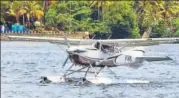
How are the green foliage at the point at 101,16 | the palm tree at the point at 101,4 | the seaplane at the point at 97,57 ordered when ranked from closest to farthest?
1. the seaplane at the point at 97,57
2. the green foliage at the point at 101,16
3. the palm tree at the point at 101,4

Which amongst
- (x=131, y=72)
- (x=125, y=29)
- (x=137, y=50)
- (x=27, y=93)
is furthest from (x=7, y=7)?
(x=27, y=93)

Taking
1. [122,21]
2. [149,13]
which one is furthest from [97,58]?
[149,13]

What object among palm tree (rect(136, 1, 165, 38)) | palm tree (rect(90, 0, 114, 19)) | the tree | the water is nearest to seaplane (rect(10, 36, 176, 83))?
the water

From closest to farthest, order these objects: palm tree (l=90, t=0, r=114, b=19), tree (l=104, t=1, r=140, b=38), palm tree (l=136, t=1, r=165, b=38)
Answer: tree (l=104, t=1, r=140, b=38), palm tree (l=90, t=0, r=114, b=19), palm tree (l=136, t=1, r=165, b=38)

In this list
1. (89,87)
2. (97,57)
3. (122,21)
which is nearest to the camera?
(89,87)

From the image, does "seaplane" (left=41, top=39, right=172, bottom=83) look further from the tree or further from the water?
the tree

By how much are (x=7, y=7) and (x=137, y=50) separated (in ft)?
203

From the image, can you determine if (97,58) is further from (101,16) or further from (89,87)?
(101,16)

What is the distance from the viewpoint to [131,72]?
4384 cm

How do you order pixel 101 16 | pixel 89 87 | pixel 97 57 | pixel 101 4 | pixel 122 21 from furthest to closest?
pixel 101 16 < pixel 101 4 < pixel 122 21 < pixel 97 57 < pixel 89 87

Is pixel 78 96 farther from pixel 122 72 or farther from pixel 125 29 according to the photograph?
pixel 125 29

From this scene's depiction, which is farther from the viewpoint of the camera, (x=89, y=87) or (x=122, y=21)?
(x=122, y=21)

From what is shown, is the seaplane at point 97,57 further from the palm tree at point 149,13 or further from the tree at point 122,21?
the palm tree at point 149,13

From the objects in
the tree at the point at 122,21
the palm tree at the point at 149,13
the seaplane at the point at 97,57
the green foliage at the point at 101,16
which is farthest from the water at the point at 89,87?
the palm tree at the point at 149,13
